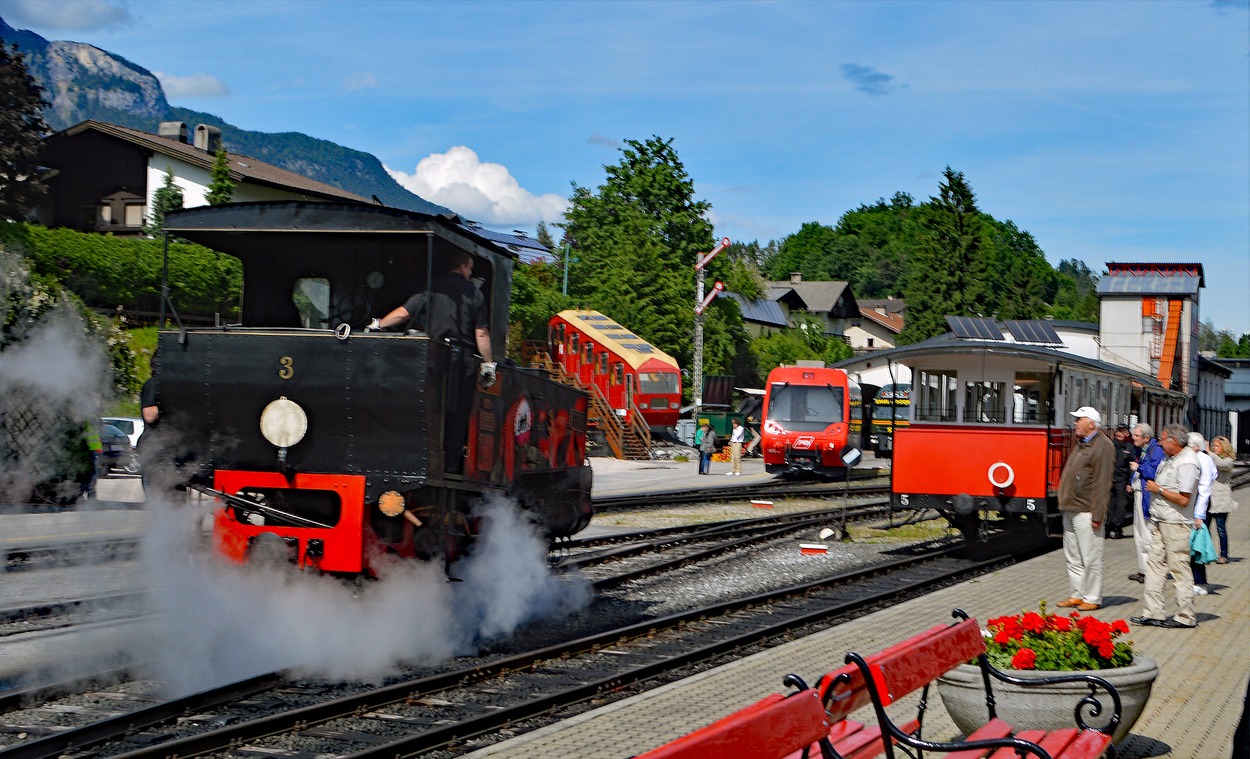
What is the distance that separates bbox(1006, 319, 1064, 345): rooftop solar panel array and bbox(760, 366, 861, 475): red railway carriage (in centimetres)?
1229

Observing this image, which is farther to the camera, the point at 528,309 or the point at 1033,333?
the point at 528,309

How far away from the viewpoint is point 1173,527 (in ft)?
38.4

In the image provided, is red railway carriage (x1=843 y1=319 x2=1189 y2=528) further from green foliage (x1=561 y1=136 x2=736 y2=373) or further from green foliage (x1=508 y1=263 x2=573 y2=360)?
green foliage (x1=561 y1=136 x2=736 y2=373)

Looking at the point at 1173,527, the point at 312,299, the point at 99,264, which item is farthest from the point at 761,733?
the point at 99,264

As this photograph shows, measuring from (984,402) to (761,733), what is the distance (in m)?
15.5

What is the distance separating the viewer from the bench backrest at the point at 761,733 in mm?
3789

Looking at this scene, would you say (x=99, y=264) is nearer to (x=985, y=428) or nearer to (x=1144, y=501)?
(x=985, y=428)

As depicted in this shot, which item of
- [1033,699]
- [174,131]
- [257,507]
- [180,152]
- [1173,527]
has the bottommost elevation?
[1033,699]

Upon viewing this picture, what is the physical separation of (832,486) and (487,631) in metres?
23.8

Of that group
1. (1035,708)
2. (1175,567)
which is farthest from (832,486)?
(1035,708)

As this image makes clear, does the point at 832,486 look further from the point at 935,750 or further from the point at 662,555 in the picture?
Result: the point at 935,750

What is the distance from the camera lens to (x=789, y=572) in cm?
1708

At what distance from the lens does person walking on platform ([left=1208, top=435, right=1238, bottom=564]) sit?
16531 millimetres

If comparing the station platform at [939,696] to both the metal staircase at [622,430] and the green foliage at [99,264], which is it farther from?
the metal staircase at [622,430]
